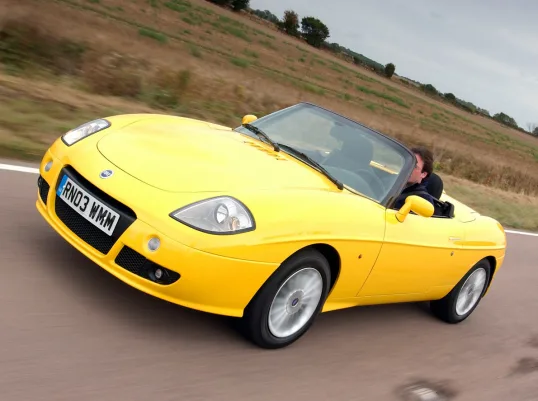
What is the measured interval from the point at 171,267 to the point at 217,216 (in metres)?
0.34

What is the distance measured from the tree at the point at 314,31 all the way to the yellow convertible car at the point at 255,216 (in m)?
75.4

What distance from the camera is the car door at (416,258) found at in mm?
4332

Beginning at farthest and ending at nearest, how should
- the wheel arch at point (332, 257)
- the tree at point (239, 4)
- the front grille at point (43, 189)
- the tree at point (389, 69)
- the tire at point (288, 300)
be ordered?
the tree at point (389, 69) → the tree at point (239, 4) → the front grille at point (43, 189) → the wheel arch at point (332, 257) → the tire at point (288, 300)

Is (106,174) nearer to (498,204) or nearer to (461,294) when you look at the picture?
(461,294)

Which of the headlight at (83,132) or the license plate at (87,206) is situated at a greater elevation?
the headlight at (83,132)

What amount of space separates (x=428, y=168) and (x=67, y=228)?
312 centimetres

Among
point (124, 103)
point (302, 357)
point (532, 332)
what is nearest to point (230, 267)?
point (302, 357)

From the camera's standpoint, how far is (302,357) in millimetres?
4020

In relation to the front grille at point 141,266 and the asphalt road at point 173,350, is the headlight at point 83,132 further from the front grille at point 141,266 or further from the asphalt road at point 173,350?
the front grille at point 141,266

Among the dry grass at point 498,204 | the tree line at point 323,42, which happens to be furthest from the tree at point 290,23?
the dry grass at point 498,204

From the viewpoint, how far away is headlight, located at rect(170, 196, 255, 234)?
338cm

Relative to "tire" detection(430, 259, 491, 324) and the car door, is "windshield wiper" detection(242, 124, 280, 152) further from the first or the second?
"tire" detection(430, 259, 491, 324)

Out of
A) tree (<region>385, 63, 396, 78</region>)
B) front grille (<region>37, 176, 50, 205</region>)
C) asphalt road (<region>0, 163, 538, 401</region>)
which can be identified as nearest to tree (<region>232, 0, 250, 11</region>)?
tree (<region>385, 63, 396, 78</region>)

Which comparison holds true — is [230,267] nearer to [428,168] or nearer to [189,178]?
[189,178]
